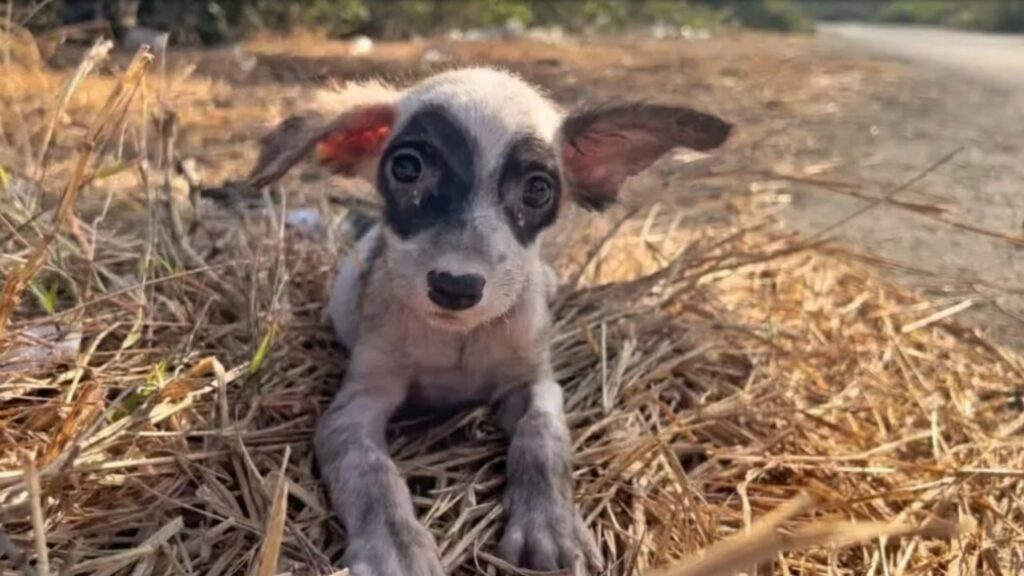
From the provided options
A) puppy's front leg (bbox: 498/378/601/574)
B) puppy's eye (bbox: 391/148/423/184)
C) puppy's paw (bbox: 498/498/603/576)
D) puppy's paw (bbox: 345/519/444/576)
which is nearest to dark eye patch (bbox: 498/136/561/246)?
puppy's eye (bbox: 391/148/423/184)

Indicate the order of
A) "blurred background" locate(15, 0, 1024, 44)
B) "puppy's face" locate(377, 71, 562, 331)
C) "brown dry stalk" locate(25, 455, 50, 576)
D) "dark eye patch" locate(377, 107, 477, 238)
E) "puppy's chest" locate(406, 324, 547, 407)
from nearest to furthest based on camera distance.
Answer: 1. "brown dry stalk" locate(25, 455, 50, 576)
2. "puppy's face" locate(377, 71, 562, 331)
3. "dark eye patch" locate(377, 107, 477, 238)
4. "puppy's chest" locate(406, 324, 547, 407)
5. "blurred background" locate(15, 0, 1024, 44)

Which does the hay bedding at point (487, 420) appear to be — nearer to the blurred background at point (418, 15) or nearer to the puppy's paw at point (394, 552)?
the puppy's paw at point (394, 552)

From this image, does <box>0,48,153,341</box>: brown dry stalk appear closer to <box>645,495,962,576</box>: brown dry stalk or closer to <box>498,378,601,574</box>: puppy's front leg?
<box>498,378,601,574</box>: puppy's front leg

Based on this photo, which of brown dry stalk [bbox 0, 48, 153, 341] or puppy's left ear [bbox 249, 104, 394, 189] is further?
puppy's left ear [bbox 249, 104, 394, 189]

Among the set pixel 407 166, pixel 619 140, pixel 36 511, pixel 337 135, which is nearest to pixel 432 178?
pixel 407 166

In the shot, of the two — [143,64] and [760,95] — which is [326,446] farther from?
[760,95]

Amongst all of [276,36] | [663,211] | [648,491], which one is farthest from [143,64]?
[276,36]

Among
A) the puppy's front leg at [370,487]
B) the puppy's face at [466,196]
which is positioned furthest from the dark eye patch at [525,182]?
the puppy's front leg at [370,487]
